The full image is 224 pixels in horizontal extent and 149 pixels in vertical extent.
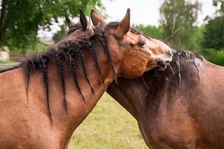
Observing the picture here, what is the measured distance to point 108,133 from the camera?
7500 millimetres

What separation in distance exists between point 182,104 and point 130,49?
890 mm

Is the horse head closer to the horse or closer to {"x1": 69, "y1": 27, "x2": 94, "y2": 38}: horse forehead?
the horse

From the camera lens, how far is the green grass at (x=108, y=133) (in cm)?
670

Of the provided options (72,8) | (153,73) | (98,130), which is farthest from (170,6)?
(153,73)

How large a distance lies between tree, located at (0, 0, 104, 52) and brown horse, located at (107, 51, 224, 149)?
14004 millimetres

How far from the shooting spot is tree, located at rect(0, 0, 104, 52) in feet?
58.1

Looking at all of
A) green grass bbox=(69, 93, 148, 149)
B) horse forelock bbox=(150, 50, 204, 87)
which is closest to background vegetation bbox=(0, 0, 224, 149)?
green grass bbox=(69, 93, 148, 149)

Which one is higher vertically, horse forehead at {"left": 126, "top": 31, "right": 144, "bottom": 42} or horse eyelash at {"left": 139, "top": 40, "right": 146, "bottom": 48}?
horse forehead at {"left": 126, "top": 31, "right": 144, "bottom": 42}

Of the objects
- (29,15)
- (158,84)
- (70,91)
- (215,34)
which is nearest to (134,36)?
(158,84)

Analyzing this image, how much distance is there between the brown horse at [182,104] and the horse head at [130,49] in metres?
0.30

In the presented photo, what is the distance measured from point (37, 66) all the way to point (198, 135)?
181cm

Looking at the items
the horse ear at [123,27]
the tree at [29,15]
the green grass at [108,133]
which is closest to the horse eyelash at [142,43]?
the horse ear at [123,27]

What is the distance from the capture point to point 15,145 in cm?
263

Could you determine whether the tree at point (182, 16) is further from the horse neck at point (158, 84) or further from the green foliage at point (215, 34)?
the horse neck at point (158, 84)
